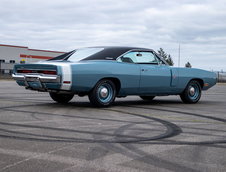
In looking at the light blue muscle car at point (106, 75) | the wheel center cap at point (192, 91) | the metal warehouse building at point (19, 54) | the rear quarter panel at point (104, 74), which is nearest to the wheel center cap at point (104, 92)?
the light blue muscle car at point (106, 75)

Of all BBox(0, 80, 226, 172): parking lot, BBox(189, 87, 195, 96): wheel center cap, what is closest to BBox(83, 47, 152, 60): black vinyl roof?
BBox(0, 80, 226, 172): parking lot

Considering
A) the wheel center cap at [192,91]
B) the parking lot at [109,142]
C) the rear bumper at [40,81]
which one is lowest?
the parking lot at [109,142]

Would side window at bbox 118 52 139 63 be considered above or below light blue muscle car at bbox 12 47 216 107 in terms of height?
above

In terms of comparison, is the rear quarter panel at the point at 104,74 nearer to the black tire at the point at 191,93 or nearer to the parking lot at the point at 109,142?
the parking lot at the point at 109,142

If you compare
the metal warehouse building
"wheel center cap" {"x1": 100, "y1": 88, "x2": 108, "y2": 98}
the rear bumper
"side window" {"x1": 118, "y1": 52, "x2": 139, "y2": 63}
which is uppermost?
the metal warehouse building

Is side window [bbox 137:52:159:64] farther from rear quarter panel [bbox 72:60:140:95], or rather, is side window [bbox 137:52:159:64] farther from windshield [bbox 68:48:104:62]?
windshield [bbox 68:48:104:62]

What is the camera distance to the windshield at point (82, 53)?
29.3ft

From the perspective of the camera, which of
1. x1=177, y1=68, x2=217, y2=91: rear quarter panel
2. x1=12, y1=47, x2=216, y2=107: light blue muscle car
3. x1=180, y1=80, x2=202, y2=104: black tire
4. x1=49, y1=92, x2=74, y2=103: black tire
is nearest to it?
x1=12, y1=47, x2=216, y2=107: light blue muscle car

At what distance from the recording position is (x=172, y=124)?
6469 mm

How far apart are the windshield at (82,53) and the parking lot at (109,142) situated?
1795 millimetres

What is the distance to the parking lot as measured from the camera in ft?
12.4

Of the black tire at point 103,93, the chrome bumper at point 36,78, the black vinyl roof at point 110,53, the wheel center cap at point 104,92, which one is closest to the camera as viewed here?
the chrome bumper at point 36,78

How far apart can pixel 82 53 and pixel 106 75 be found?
0.98 meters

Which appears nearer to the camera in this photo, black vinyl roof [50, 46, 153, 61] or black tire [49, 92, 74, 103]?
black vinyl roof [50, 46, 153, 61]
